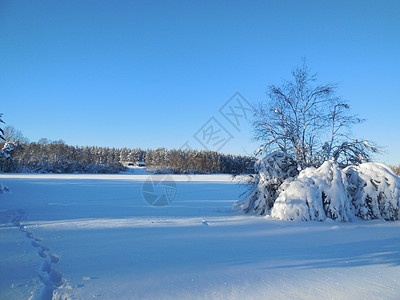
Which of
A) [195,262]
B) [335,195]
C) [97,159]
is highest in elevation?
[97,159]

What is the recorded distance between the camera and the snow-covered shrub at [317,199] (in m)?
6.83

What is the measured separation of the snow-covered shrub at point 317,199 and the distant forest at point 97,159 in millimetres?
19660

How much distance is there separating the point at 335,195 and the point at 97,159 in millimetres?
75209

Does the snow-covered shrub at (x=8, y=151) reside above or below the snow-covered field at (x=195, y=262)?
above

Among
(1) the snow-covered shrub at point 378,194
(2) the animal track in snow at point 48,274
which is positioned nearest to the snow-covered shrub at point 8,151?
(2) the animal track in snow at point 48,274

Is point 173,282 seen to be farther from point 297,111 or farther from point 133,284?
point 297,111

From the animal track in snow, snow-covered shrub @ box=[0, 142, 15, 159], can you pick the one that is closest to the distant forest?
snow-covered shrub @ box=[0, 142, 15, 159]

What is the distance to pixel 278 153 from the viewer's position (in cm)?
866

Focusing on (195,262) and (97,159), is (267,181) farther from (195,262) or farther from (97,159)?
(97,159)

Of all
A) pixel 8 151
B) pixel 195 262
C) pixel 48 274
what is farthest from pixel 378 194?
pixel 8 151

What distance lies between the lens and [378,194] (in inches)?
287

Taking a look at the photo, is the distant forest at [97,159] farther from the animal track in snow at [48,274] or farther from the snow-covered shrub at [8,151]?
the animal track in snow at [48,274]

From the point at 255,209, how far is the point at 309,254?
451cm

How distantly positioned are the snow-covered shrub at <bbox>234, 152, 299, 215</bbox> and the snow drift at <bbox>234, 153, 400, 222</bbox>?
0.11ft
